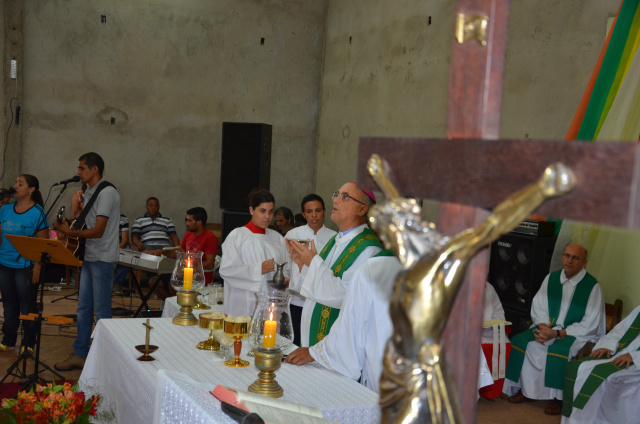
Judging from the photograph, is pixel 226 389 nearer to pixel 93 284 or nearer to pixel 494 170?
pixel 494 170

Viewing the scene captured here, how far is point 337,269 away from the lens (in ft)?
11.9

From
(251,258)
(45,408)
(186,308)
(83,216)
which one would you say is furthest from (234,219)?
(45,408)

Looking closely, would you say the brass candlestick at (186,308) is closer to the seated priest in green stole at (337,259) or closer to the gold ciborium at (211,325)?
the gold ciborium at (211,325)

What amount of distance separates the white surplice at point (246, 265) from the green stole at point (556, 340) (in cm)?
217

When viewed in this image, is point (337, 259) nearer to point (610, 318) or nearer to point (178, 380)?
point (178, 380)

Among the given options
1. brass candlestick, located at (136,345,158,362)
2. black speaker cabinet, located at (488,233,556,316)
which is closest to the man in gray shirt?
brass candlestick, located at (136,345,158,362)

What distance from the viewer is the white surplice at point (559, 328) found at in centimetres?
562

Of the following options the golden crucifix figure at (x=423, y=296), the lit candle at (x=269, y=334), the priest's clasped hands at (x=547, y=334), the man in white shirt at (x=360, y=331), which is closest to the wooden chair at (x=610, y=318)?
the priest's clasped hands at (x=547, y=334)

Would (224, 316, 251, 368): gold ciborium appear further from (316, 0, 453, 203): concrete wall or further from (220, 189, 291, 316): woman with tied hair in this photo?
(316, 0, 453, 203): concrete wall

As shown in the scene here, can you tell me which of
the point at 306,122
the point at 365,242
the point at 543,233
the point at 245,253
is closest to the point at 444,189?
the point at 365,242

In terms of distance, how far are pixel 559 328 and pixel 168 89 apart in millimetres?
7556

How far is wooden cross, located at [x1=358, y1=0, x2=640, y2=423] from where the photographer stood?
1012 mm

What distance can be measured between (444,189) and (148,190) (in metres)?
10.5

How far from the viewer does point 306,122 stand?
477 inches
